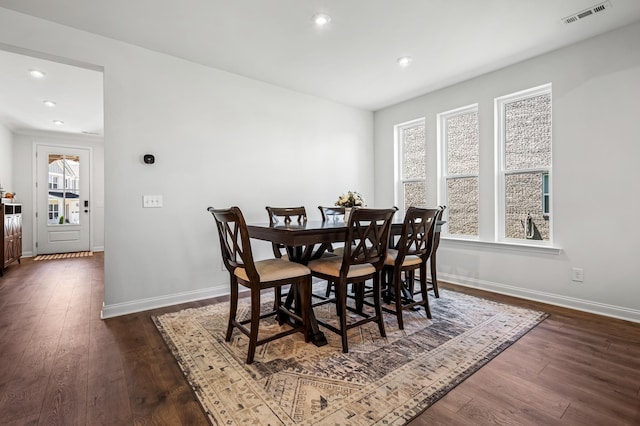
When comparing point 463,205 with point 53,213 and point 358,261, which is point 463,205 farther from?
point 53,213

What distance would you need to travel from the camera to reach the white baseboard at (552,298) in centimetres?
279

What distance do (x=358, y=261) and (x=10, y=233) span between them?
5952 millimetres

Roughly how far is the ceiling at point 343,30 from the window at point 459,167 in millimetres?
588

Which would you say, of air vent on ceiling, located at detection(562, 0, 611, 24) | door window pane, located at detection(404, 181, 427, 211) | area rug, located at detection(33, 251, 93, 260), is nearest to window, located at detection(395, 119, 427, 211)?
door window pane, located at detection(404, 181, 427, 211)

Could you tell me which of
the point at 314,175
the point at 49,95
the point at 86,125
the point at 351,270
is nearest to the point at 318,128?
the point at 314,175

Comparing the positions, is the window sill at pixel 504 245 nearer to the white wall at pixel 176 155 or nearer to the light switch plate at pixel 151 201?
the white wall at pixel 176 155

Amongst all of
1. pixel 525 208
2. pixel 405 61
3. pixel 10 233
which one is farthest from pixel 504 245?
pixel 10 233

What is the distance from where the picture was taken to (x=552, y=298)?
321cm

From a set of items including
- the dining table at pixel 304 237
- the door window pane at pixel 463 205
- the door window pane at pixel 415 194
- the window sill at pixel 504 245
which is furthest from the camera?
the door window pane at pixel 415 194

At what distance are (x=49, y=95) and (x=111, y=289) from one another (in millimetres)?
3390

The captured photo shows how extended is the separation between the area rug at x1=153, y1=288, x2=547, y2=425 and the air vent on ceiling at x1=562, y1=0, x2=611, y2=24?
8.60 ft

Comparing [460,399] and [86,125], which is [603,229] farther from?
[86,125]

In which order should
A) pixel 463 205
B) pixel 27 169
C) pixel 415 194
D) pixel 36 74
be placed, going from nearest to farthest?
1. pixel 36 74
2. pixel 463 205
3. pixel 415 194
4. pixel 27 169

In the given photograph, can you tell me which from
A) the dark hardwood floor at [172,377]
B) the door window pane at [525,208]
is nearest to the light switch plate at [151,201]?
the dark hardwood floor at [172,377]
